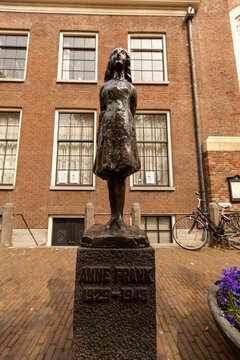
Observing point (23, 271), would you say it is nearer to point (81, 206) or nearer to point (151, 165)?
point (81, 206)

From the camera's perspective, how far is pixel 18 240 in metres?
8.02

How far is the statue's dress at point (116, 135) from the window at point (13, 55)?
9772mm

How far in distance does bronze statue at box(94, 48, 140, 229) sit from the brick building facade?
616 cm

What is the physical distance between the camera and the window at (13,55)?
1006 cm

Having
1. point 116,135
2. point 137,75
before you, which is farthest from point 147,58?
point 116,135

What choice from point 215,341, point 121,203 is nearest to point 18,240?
point 121,203

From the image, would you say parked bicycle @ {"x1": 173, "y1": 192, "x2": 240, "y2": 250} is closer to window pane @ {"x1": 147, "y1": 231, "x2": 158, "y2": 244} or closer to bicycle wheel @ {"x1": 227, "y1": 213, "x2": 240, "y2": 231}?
bicycle wheel @ {"x1": 227, "y1": 213, "x2": 240, "y2": 231}

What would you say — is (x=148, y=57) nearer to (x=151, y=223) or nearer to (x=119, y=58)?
(x=151, y=223)

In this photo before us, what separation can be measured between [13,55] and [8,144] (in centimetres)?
465

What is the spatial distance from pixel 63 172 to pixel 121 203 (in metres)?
7.20

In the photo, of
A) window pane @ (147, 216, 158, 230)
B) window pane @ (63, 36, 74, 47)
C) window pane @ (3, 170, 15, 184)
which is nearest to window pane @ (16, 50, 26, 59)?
window pane @ (63, 36, 74, 47)

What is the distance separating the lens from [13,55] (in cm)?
1018

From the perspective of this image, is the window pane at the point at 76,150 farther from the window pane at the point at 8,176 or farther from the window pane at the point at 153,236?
the window pane at the point at 153,236

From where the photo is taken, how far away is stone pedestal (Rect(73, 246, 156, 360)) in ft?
6.09
